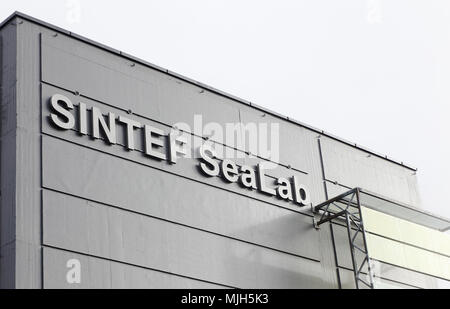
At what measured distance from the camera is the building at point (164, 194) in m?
25.1

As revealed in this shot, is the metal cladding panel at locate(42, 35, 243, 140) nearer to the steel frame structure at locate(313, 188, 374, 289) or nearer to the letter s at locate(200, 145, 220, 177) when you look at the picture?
the letter s at locate(200, 145, 220, 177)

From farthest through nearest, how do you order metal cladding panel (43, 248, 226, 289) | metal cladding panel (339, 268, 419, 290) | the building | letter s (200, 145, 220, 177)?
metal cladding panel (339, 268, 419, 290) < letter s (200, 145, 220, 177) < the building < metal cladding panel (43, 248, 226, 289)

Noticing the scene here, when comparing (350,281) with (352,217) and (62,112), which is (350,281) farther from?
(62,112)

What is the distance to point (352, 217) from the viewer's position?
31969mm

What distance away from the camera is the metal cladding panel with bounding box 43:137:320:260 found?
2600 cm

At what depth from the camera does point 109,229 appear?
2608 cm

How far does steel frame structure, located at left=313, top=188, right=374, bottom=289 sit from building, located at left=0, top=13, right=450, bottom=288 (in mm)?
77

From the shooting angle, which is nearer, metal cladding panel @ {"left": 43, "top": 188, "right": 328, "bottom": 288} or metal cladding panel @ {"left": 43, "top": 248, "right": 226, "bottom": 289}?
metal cladding panel @ {"left": 43, "top": 248, "right": 226, "bottom": 289}

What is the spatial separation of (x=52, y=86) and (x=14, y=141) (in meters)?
2.53

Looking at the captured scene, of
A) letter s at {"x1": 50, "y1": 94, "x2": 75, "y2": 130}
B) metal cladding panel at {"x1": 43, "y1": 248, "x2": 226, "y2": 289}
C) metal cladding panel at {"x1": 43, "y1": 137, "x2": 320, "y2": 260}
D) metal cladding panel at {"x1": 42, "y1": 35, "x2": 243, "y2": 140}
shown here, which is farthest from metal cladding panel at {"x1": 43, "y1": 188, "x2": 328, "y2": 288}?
metal cladding panel at {"x1": 42, "y1": 35, "x2": 243, "y2": 140}

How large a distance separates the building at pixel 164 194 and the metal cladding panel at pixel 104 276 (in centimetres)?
4

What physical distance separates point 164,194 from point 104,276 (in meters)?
3.70

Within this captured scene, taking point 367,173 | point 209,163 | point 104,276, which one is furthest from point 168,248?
point 367,173
